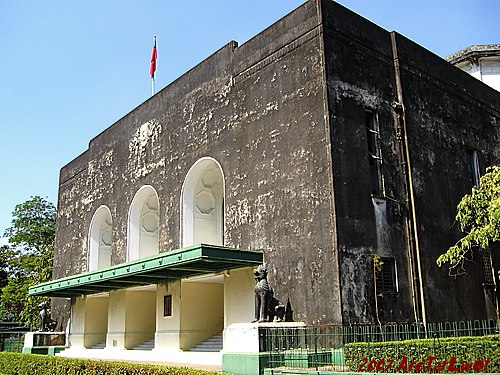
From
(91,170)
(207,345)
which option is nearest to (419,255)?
(207,345)

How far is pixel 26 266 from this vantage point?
3700 cm

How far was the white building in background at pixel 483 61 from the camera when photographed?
83.3ft

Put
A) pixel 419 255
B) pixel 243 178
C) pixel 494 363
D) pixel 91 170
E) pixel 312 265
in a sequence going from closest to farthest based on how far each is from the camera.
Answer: pixel 494 363, pixel 312 265, pixel 419 255, pixel 243 178, pixel 91 170

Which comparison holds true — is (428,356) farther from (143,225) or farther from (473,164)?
(143,225)

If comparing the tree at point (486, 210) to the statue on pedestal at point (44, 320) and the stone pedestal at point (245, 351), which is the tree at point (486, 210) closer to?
the stone pedestal at point (245, 351)

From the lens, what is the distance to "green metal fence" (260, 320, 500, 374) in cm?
994

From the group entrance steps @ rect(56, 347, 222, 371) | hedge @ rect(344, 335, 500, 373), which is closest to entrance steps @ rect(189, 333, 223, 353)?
entrance steps @ rect(56, 347, 222, 371)

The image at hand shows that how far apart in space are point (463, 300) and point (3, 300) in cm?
3003

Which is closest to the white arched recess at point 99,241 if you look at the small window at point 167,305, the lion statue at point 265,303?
the small window at point 167,305

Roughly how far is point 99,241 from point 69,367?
38.5ft

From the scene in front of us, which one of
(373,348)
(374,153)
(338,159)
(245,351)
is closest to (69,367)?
(245,351)

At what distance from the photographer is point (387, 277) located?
47.4ft

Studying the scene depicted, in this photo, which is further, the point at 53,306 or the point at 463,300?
the point at 53,306

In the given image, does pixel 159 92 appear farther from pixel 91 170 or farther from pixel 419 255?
pixel 419 255
